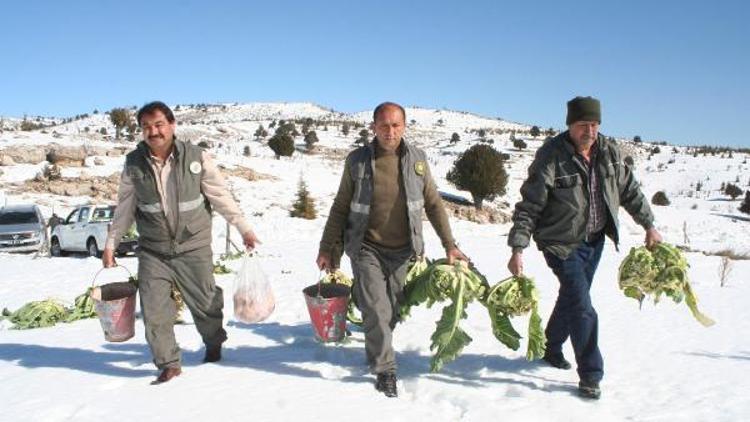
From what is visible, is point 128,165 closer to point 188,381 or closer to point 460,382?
point 188,381

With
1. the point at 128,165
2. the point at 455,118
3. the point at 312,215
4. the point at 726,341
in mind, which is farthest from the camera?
the point at 455,118

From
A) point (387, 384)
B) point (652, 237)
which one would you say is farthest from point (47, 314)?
point (652, 237)

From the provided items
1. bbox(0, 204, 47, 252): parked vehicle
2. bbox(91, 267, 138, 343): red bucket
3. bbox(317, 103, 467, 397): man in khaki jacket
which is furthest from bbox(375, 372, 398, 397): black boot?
bbox(0, 204, 47, 252): parked vehicle

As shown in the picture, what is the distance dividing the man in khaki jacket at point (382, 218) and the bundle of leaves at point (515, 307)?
40cm

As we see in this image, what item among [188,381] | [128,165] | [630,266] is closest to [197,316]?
[188,381]

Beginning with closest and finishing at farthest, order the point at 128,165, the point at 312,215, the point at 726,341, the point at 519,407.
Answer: the point at 519,407, the point at 128,165, the point at 726,341, the point at 312,215

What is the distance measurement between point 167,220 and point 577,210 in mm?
2878

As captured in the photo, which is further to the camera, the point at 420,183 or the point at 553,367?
the point at 553,367

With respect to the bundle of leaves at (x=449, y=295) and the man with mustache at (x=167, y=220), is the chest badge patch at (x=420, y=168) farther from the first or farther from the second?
the man with mustache at (x=167, y=220)

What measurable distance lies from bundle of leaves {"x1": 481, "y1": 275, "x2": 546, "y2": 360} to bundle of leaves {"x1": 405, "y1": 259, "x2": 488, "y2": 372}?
0.15 metres

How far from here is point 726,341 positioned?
5395 millimetres

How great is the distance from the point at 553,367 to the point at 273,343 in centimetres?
255

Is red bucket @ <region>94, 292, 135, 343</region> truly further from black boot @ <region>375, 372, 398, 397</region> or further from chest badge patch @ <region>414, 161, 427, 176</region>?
chest badge patch @ <region>414, 161, 427, 176</region>

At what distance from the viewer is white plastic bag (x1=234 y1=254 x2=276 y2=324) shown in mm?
4574
